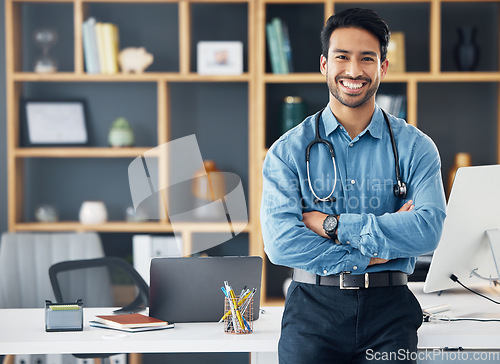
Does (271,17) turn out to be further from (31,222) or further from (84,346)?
(84,346)

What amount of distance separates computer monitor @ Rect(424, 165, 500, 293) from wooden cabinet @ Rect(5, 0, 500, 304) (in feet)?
6.51

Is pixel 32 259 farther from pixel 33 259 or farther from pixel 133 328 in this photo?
pixel 133 328

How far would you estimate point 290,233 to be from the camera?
5.92 ft

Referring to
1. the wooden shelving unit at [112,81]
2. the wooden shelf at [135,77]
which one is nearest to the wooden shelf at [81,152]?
the wooden shelving unit at [112,81]

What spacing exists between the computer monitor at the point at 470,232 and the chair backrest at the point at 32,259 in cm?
175

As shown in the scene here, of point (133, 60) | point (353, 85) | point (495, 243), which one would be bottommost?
point (495, 243)

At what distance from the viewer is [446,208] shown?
6.54 feet

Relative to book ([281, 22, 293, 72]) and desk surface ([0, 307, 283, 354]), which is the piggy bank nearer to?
book ([281, 22, 293, 72])

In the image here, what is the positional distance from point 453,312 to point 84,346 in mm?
1165

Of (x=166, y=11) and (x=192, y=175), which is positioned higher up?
(x=166, y=11)

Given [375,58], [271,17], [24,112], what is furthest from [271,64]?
[375,58]

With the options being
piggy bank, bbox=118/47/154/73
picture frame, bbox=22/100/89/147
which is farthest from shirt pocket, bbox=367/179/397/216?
picture frame, bbox=22/100/89/147

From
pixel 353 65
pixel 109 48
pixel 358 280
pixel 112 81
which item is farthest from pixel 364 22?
pixel 112 81

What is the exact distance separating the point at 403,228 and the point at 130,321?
859 millimetres
